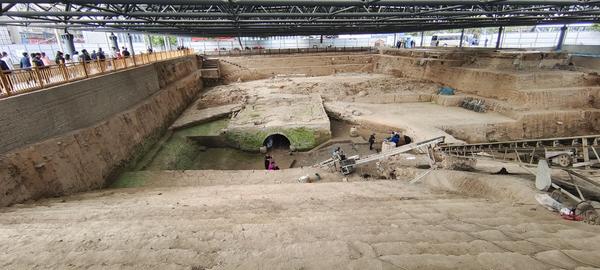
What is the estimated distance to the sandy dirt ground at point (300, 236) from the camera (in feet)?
9.53

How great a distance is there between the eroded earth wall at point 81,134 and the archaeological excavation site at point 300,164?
0.16ft

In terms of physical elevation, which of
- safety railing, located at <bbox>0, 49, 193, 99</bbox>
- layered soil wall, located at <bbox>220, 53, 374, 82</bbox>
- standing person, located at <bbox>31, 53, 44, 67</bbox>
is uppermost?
standing person, located at <bbox>31, 53, 44, 67</bbox>

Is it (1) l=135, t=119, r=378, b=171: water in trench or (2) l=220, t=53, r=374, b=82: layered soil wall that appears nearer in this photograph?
(1) l=135, t=119, r=378, b=171: water in trench

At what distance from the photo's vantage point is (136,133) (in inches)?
455

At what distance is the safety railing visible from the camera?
703cm

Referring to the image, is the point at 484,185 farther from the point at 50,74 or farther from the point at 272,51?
the point at 272,51

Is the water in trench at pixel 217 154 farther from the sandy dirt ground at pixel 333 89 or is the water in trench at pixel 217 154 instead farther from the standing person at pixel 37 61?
the sandy dirt ground at pixel 333 89

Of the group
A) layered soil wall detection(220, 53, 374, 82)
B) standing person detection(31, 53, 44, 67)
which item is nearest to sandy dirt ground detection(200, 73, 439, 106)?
layered soil wall detection(220, 53, 374, 82)

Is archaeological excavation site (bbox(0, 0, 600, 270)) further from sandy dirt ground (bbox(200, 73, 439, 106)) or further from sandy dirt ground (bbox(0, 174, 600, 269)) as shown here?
sandy dirt ground (bbox(200, 73, 439, 106))

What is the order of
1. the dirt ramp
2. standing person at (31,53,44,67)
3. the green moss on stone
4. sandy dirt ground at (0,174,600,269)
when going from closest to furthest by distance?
sandy dirt ground at (0,174,600,269) → the dirt ramp → standing person at (31,53,44,67) → the green moss on stone

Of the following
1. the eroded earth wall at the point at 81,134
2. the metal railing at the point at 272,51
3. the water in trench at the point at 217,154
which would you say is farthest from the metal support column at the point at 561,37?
the eroded earth wall at the point at 81,134

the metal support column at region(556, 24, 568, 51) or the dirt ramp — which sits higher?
the metal support column at region(556, 24, 568, 51)

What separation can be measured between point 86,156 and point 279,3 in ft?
23.8

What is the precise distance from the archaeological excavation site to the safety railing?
58 millimetres
